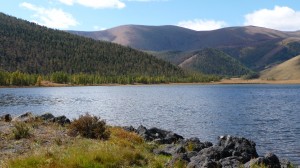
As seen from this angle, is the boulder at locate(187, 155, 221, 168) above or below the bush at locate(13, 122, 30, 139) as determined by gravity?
below

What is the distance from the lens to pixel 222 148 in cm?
2803

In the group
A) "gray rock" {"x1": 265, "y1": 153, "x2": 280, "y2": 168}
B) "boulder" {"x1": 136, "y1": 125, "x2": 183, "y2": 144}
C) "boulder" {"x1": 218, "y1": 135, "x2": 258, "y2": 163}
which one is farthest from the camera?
"boulder" {"x1": 136, "y1": 125, "x2": 183, "y2": 144}

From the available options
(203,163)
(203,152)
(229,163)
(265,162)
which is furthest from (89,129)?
(265,162)

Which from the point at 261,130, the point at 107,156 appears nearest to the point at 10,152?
the point at 107,156

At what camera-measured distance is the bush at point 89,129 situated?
3100 cm

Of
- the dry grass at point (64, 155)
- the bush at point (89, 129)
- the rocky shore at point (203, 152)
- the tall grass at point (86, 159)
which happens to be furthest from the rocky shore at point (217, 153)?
the bush at point (89, 129)

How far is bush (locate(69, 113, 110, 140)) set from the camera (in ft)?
102

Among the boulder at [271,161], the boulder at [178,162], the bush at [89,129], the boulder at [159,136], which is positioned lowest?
the boulder at [159,136]

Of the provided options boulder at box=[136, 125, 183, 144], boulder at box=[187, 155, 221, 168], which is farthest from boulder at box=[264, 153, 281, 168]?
boulder at box=[136, 125, 183, 144]

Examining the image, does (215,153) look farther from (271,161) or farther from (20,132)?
(20,132)

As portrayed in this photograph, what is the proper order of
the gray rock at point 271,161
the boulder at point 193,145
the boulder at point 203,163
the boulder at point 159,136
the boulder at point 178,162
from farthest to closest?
the boulder at point 159,136
the boulder at point 193,145
the gray rock at point 271,161
the boulder at point 178,162
the boulder at point 203,163

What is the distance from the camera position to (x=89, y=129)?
103ft

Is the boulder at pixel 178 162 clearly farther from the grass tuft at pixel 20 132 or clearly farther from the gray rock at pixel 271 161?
the grass tuft at pixel 20 132

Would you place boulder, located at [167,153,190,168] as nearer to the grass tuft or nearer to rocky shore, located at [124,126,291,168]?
rocky shore, located at [124,126,291,168]
